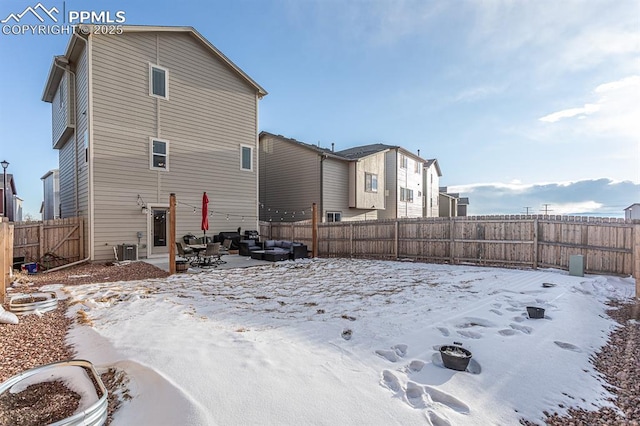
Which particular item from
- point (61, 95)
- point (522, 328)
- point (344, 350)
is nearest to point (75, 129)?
point (61, 95)

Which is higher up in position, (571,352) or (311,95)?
(311,95)

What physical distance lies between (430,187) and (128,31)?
24.6 m

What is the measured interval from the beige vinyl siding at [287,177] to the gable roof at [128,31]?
14.9 ft

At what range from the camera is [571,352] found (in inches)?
140

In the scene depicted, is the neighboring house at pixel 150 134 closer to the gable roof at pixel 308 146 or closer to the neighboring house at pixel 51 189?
the gable roof at pixel 308 146

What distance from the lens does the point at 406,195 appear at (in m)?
23.4

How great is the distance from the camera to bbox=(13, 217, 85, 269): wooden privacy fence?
920cm

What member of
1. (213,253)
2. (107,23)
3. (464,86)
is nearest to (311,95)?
(464,86)

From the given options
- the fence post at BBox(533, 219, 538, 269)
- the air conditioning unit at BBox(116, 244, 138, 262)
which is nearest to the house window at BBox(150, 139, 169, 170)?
the air conditioning unit at BBox(116, 244, 138, 262)

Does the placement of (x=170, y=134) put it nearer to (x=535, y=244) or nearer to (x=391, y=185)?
(x=535, y=244)

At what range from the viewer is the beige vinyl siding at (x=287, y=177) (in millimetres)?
17656

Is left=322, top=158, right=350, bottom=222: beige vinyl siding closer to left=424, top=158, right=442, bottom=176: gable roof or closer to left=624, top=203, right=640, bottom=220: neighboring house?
left=424, top=158, right=442, bottom=176: gable roof

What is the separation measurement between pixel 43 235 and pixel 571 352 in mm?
12846

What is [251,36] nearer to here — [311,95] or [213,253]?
[311,95]
